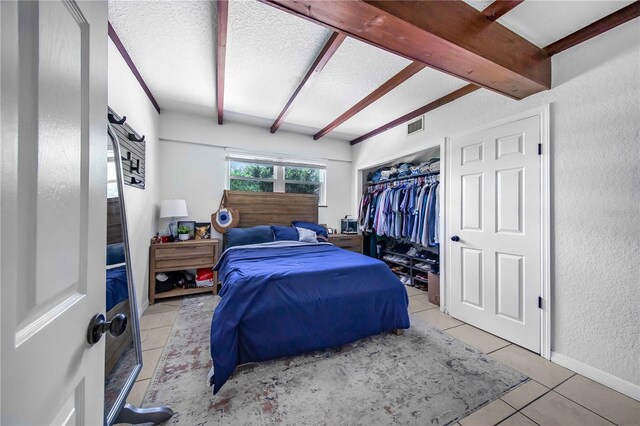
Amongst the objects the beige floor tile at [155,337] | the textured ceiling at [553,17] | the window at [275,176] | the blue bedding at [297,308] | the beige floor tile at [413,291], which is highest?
the textured ceiling at [553,17]

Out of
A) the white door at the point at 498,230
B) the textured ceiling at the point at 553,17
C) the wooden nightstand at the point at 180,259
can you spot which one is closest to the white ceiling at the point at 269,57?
the textured ceiling at the point at 553,17

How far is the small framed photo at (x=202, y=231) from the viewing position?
348 cm

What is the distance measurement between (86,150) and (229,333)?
1411 millimetres

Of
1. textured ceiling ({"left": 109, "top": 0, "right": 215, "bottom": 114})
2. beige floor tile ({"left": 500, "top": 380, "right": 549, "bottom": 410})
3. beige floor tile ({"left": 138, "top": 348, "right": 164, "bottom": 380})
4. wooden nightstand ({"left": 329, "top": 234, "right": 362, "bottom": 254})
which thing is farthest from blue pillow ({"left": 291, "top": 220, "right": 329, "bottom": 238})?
beige floor tile ({"left": 500, "top": 380, "right": 549, "bottom": 410})

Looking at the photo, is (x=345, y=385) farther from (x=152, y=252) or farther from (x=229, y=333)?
(x=152, y=252)

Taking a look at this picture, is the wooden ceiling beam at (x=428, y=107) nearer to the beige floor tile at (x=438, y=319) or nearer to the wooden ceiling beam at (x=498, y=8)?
the wooden ceiling beam at (x=498, y=8)

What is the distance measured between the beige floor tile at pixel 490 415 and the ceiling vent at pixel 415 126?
9.30 ft

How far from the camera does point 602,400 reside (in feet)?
4.92

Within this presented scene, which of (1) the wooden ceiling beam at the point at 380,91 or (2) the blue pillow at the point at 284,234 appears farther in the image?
(2) the blue pillow at the point at 284,234

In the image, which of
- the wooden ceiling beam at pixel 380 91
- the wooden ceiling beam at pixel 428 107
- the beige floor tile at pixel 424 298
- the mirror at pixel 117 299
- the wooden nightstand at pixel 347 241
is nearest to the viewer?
the mirror at pixel 117 299

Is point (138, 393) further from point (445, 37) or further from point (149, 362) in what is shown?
point (445, 37)

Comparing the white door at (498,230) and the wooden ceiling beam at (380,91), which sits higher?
the wooden ceiling beam at (380,91)

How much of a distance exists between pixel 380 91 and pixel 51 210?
2.87 meters

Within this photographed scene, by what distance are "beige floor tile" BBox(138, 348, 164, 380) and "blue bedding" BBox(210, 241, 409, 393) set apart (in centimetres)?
55
